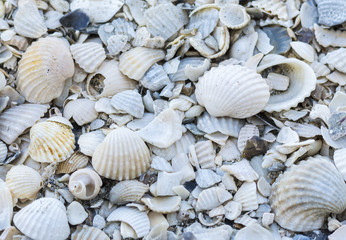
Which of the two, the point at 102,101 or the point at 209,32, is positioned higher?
the point at 209,32

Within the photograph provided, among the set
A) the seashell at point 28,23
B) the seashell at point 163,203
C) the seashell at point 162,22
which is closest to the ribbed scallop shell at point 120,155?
the seashell at point 163,203

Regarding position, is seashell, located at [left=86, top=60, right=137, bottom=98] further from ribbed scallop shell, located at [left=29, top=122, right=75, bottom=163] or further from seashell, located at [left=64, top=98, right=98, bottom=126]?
ribbed scallop shell, located at [left=29, top=122, right=75, bottom=163]

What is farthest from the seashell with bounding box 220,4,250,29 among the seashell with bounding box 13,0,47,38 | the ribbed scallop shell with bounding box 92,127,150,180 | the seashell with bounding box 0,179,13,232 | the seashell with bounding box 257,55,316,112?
the seashell with bounding box 0,179,13,232

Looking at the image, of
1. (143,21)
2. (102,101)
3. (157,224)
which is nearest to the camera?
(157,224)

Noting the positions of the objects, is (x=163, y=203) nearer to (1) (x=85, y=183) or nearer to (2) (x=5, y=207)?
(1) (x=85, y=183)

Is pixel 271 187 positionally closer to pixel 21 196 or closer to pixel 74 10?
pixel 21 196

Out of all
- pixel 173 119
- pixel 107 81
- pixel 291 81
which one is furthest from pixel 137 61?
pixel 291 81

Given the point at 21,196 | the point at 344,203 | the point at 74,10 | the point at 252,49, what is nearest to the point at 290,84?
the point at 252,49
